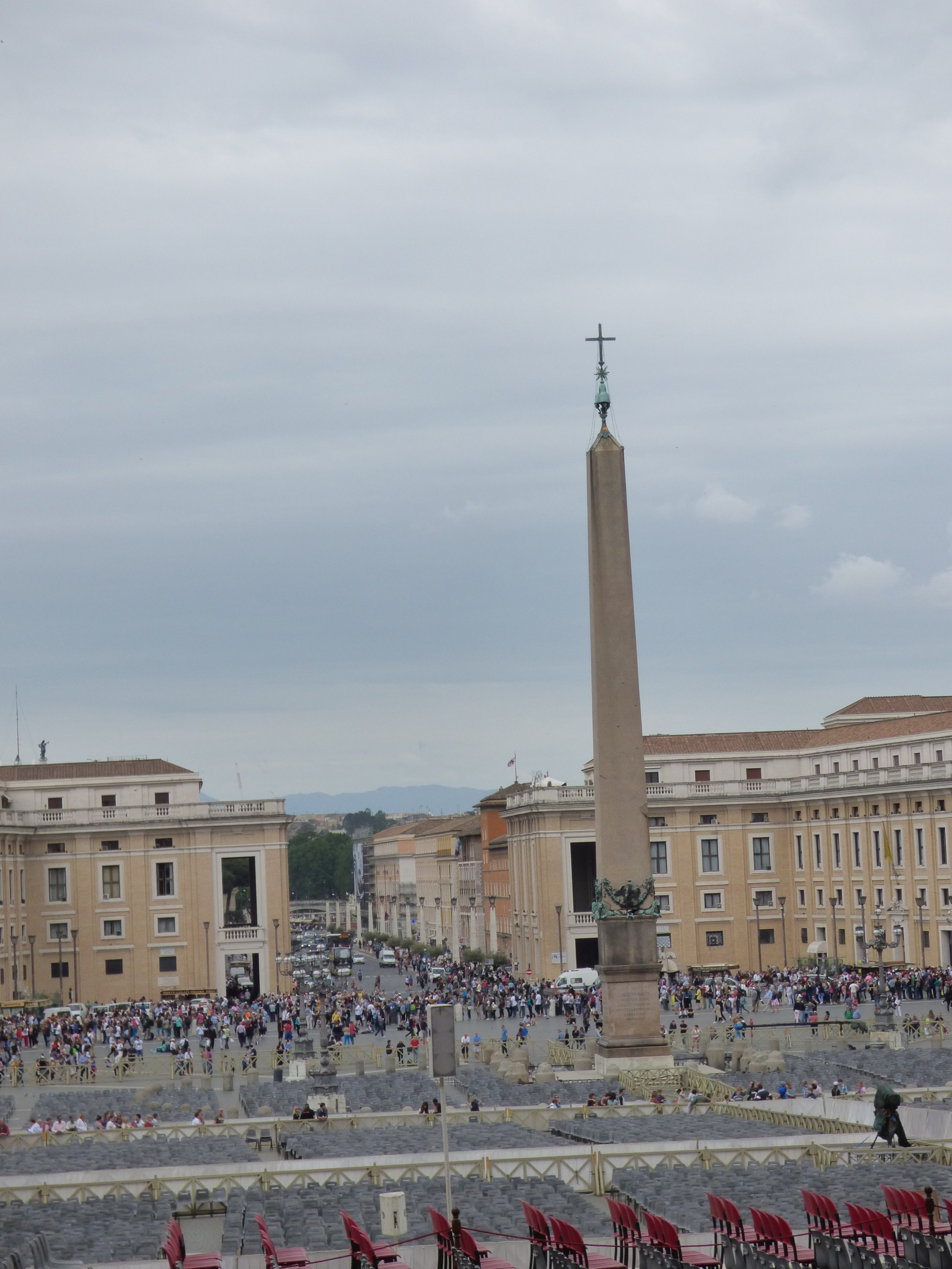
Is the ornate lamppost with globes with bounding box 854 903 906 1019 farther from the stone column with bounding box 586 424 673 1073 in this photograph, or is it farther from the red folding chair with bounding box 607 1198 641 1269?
the red folding chair with bounding box 607 1198 641 1269

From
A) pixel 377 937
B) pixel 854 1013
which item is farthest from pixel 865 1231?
pixel 377 937

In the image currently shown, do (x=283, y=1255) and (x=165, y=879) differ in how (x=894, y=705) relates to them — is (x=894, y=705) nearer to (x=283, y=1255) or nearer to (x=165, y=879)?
(x=165, y=879)

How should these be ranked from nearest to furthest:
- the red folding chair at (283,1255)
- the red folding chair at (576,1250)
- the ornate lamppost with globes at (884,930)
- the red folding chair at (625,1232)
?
the red folding chair at (576,1250), the red folding chair at (283,1255), the red folding chair at (625,1232), the ornate lamppost with globes at (884,930)

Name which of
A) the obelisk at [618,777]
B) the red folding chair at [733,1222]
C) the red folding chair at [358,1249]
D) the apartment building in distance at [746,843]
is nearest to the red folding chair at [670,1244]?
the red folding chair at [733,1222]

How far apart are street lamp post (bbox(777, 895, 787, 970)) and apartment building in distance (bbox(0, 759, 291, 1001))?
74.7ft

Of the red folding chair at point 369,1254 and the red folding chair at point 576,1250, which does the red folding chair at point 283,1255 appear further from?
the red folding chair at point 576,1250

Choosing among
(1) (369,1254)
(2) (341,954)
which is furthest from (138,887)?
(1) (369,1254)

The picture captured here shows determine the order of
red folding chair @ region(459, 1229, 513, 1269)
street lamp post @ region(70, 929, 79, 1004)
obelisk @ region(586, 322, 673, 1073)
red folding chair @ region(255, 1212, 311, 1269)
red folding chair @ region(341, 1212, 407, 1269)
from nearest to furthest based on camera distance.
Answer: red folding chair @ region(459, 1229, 513, 1269)
red folding chair @ region(341, 1212, 407, 1269)
red folding chair @ region(255, 1212, 311, 1269)
obelisk @ region(586, 322, 673, 1073)
street lamp post @ region(70, 929, 79, 1004)

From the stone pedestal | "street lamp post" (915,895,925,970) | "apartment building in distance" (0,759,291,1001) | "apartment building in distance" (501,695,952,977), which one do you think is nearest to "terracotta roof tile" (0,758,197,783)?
"apartment building in distance" (0,759,291,1001)

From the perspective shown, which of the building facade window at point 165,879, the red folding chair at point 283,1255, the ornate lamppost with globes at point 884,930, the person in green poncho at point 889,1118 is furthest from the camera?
the building facade window at point 165,879

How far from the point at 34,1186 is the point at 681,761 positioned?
67817 mm

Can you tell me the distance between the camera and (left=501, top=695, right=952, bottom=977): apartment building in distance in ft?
275

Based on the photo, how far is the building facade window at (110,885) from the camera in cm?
8919

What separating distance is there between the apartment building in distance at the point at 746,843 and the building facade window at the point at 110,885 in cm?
1926
